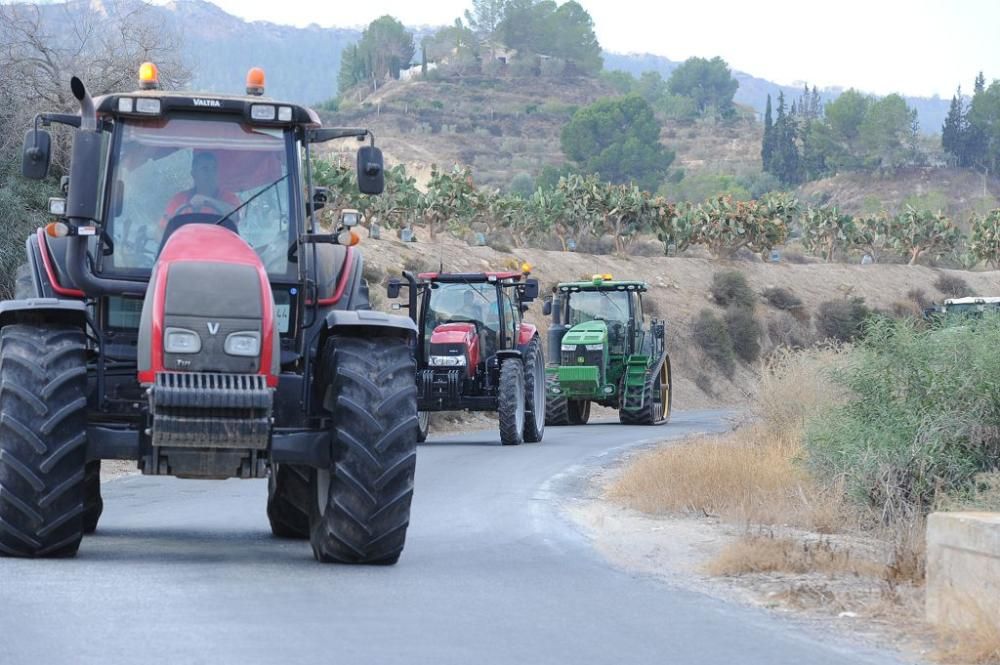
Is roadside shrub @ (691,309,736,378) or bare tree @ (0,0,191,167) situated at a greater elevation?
bare tree @ (0,0,191,167)

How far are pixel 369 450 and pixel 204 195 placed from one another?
237 cm

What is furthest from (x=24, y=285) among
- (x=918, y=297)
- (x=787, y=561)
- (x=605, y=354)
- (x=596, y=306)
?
(x=918, y=297)

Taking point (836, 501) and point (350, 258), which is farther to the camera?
point (836, 501)

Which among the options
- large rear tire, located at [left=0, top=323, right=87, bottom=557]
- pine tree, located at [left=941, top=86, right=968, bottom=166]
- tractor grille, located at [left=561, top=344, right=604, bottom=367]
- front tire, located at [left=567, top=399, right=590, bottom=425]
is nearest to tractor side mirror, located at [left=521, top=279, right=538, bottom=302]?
tractor grille, located at [left=561, top=344, right=604, bottom=367]

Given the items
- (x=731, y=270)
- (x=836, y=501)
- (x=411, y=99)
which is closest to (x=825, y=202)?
(x=411, y=99)

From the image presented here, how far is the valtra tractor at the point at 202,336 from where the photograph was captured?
10195 millimetres

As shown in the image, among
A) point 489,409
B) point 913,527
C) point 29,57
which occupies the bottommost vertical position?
point 489,409

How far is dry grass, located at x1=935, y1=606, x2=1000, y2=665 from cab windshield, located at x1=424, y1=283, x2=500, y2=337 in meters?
19.4

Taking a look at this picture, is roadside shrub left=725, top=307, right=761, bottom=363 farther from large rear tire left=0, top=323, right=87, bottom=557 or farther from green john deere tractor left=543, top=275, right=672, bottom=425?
large rear tire left=0, top=323, right=87, bottom=557

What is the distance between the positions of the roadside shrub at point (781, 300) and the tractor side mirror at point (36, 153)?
55.9 metres

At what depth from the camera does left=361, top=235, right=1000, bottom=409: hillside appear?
53.9 meters

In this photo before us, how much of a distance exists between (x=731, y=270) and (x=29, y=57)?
41.0 m

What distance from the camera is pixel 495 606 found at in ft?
30.9

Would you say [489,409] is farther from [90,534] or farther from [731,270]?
[731,270]
